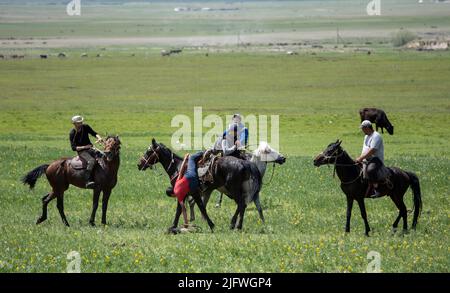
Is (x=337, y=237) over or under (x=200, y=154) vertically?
under

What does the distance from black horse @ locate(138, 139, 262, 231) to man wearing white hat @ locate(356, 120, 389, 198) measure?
2608 mm

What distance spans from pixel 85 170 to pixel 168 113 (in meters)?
34.0

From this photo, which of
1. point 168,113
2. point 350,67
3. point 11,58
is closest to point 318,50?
point 350,67

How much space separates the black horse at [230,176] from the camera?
20.9m

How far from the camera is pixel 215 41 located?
15825 cm

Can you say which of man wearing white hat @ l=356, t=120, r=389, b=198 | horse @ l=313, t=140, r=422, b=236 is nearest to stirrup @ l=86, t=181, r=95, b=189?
horse @ l=313, t=140, r=422, b=236

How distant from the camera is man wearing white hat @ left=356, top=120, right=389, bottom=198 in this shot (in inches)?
784

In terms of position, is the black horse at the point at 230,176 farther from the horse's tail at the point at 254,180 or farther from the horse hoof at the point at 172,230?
the horse hoof at the point at 172,230

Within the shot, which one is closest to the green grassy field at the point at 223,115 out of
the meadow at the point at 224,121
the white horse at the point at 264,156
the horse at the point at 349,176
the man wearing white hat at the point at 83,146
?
→ the meadow at the point at 224,121

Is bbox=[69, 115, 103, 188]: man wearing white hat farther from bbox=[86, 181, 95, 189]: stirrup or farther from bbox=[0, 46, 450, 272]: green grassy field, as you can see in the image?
bbox=[0, 46, 450, 272]: green grassy field

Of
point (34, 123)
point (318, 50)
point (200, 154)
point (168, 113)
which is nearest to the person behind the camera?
point (200, 154)

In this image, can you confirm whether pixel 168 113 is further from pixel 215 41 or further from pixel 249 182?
pixel 215 41

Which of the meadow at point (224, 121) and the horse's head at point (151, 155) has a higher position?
the horse's head at point (151, 155)

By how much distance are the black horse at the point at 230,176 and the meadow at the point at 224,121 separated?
25.5 inches
